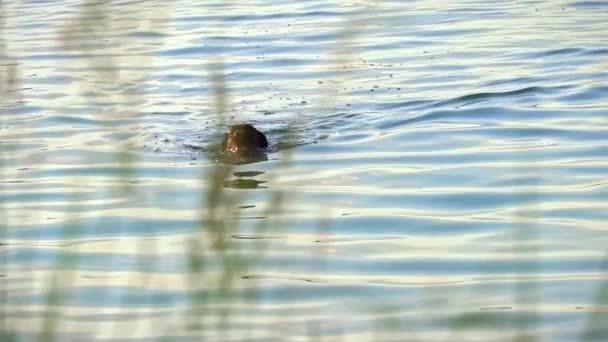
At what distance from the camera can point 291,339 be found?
5285 mm

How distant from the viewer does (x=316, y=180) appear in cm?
863

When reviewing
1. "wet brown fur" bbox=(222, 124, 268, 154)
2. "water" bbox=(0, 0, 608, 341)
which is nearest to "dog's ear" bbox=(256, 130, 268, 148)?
"wet brown fur" bbox=(222, 124, 268, 154)

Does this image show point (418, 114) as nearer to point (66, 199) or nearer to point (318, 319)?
point (66, 199)

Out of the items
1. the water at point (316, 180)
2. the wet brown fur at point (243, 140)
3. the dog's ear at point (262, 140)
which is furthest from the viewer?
the dog's ear at point (262, 140)

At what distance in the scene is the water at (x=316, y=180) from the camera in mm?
4668

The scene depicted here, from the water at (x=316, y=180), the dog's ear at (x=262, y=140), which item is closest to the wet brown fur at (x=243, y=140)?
the dog's ear at (x=262, y=140)

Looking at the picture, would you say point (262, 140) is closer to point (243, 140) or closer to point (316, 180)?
point (243, 140)

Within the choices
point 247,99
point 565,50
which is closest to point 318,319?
point 247,99

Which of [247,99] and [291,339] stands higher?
[291,339]

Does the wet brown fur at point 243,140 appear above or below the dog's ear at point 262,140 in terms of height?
above

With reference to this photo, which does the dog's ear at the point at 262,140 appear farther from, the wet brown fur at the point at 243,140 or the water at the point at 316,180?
the water at the point at 316,180

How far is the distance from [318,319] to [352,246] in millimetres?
1277

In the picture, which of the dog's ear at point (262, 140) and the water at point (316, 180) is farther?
the dog's ear at point (262, 140)

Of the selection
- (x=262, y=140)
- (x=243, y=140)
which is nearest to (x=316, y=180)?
(x=243, y=140)
